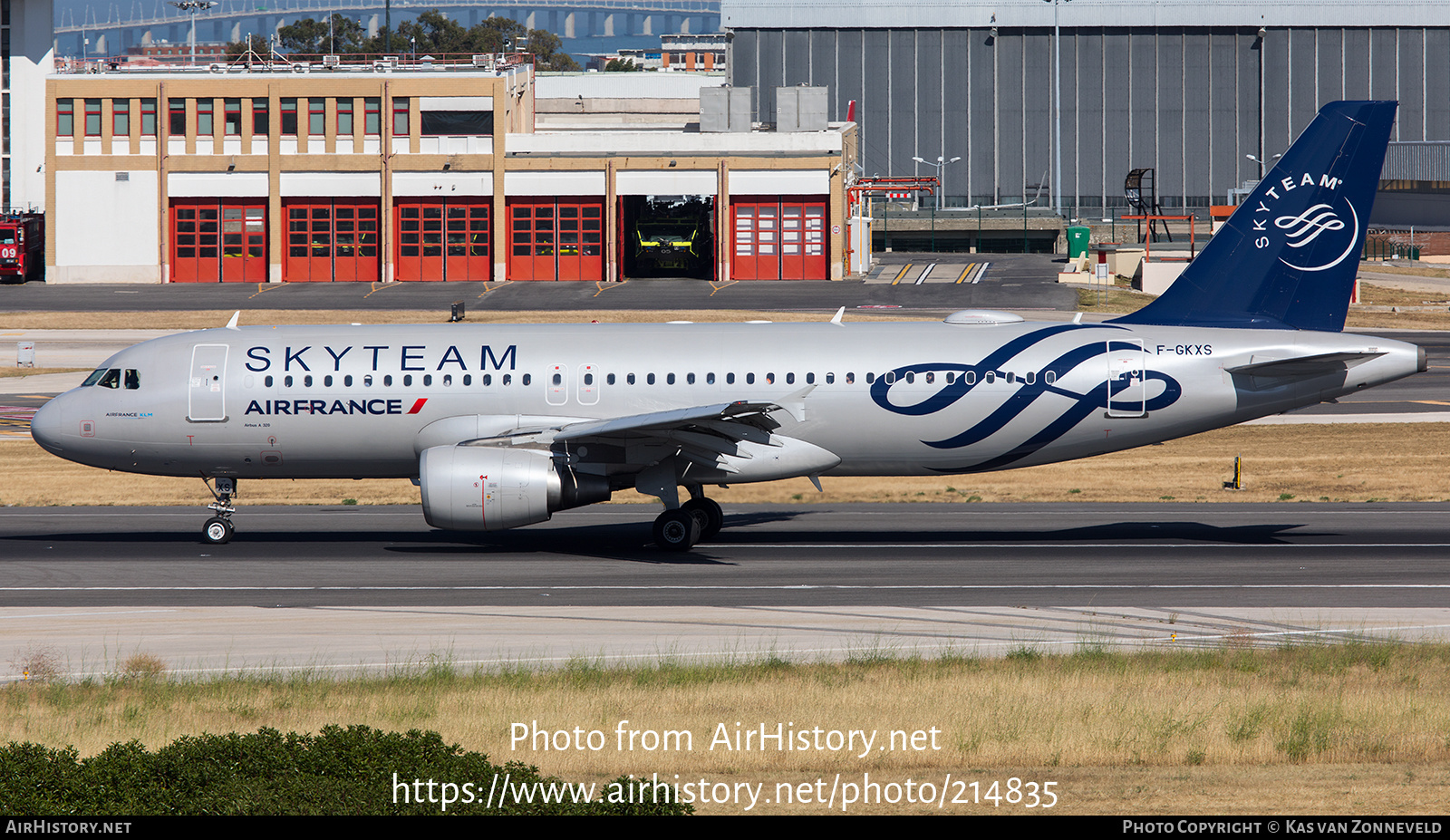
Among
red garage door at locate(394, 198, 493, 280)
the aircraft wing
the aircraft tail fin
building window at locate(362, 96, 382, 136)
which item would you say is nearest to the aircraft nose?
the aircraft tail fin

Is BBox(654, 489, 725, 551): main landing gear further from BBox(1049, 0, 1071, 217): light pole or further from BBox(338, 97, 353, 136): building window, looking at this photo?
BBox(1049, 0, 1071, 217): light pole

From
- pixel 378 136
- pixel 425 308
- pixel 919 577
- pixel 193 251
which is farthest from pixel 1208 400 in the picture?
pixel 193 251

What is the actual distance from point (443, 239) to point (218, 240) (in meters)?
14.3

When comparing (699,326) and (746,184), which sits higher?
(746,184)

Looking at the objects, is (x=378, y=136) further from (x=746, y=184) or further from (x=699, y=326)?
(x=699, y=326)

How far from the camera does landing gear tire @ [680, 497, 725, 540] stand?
31.4 metres

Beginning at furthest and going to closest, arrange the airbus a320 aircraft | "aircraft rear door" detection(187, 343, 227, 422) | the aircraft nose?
1. the aircraft nose
2. "aircraft rear door" detection(187, 343, 227, 422)
3. the airbus a320 aircraft

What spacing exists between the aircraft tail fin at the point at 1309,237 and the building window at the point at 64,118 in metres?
80.7

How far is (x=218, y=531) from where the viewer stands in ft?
102

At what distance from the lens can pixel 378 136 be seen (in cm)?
9175

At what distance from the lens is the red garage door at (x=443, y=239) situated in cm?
9294

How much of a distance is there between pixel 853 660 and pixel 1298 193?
16.8m

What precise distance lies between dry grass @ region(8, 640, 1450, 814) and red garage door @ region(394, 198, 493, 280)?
75519 millimetres

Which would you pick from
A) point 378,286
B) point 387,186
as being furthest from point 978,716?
point 387,186
